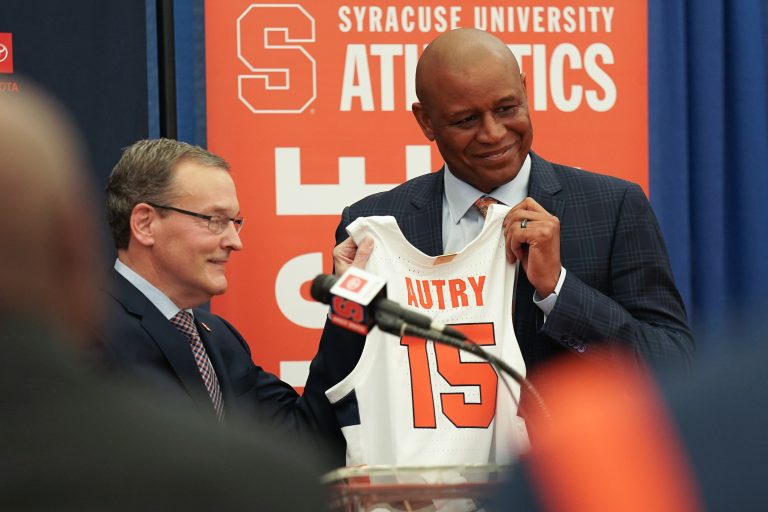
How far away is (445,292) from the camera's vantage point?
2.12 metres

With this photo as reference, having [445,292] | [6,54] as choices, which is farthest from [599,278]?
[6,54]

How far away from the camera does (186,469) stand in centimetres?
73

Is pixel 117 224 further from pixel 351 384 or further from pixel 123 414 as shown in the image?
pixel 123 414

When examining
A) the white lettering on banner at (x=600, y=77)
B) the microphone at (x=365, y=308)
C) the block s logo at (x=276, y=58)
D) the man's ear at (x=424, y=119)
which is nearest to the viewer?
the microphone at (x=365, y=308)

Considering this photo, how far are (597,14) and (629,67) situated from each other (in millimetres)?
185

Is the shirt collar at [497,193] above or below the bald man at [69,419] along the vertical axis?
above

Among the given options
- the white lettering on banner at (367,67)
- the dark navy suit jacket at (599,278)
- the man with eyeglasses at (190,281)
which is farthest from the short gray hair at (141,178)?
the white lettering on banner at (367,67)

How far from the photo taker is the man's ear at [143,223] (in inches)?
87.8

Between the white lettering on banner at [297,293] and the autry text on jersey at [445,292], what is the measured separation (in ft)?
2.94

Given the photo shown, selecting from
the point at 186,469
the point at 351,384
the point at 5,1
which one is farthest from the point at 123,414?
the point at 5,1

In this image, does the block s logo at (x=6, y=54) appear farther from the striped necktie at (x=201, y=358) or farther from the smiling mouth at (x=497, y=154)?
the smiling mouth at (x=497, y=154)

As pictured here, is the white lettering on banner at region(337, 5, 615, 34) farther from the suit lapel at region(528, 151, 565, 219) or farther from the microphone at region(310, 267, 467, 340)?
the microphone at region(310, 267, 467, 340)

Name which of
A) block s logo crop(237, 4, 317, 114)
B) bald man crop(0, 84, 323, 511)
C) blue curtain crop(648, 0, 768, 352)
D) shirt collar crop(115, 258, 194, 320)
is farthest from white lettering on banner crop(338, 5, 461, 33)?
bald man crop(0, 84, 323, 511)

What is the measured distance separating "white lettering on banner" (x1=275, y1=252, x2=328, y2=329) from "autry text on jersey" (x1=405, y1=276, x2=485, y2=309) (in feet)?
2.94
